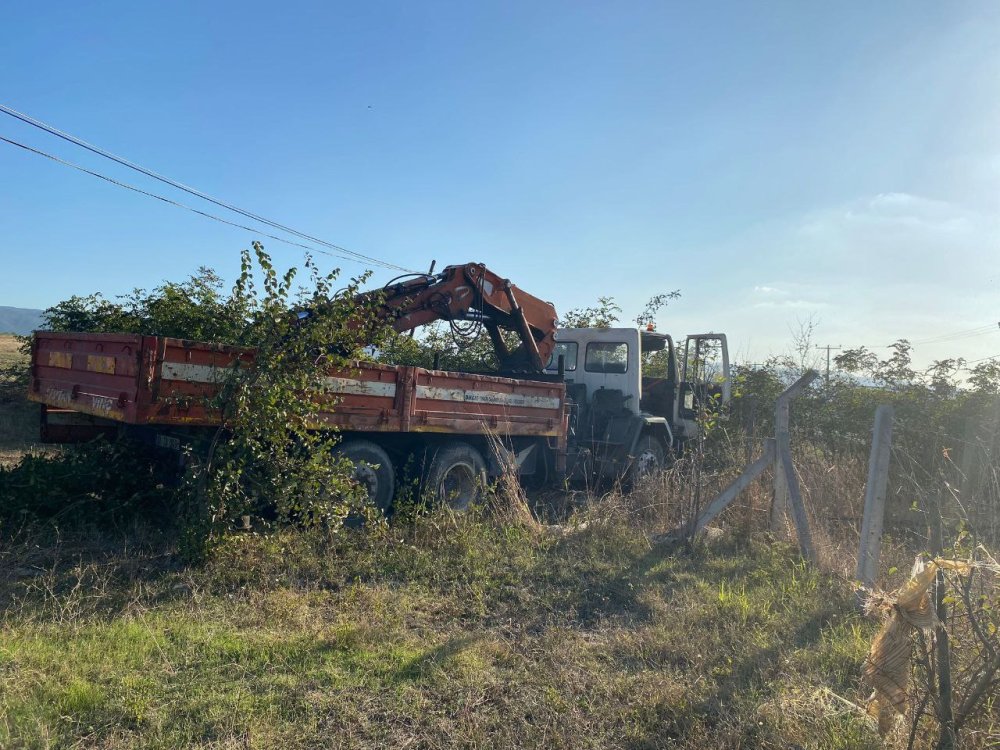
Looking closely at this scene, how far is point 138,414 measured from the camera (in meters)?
4.94

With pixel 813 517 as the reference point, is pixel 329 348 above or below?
above

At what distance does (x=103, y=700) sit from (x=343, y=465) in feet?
8.05

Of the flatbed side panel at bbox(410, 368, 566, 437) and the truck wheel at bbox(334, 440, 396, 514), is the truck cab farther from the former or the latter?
the truck wheel at bbox(334, 440, 396, 514)

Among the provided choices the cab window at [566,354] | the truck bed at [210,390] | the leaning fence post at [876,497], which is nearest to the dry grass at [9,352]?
the truck bed at [210,390]

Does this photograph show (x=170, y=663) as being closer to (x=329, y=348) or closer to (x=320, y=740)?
(x=320, y=740)

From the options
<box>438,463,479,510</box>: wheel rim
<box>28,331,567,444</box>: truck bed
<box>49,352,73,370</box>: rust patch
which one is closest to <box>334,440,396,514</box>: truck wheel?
<box>28,331,567,444</box>: truck bed

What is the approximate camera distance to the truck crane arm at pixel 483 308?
804 centimetres

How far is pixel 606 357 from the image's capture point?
1033cm

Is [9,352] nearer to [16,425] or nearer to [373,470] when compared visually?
[16,425]

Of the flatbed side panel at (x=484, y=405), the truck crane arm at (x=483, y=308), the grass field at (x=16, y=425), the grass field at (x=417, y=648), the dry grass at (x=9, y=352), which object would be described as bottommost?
the grass field at (x=417, y=648)

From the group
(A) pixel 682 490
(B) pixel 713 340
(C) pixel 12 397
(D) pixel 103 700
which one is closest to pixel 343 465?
(D) pixel 103 700

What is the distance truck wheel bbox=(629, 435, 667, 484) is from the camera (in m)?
9.77

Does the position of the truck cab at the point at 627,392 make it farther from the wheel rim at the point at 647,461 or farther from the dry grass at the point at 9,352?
Result: the dry grass at the point at 9,352

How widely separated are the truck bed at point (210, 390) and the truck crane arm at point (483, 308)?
3.07ft
